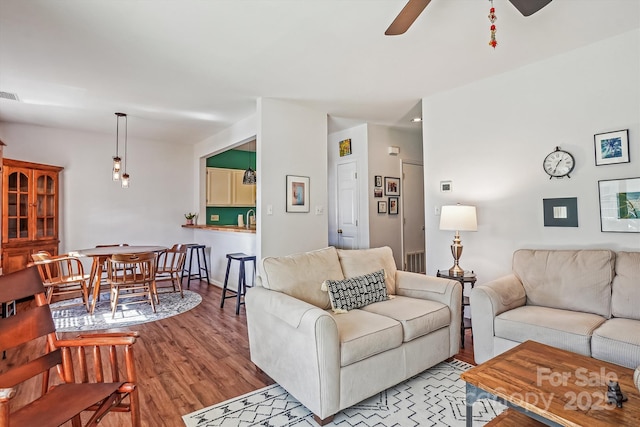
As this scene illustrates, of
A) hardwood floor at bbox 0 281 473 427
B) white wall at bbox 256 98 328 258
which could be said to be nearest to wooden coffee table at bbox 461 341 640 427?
hardwood floor at bbox 0 281 473 427

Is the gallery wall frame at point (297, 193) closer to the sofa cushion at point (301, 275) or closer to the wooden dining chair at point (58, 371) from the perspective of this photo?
the sofa cushion at point (301, 275)

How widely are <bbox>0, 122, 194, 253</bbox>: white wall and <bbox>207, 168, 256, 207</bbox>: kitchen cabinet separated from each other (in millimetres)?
409

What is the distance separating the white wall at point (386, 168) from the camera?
512 centimetres

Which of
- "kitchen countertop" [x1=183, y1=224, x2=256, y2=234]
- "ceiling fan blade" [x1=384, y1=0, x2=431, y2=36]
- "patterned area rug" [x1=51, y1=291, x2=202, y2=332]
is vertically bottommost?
"patterned area rug" [x1=51, y1=291, x2=202, y2=332]

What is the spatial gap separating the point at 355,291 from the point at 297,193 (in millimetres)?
1922

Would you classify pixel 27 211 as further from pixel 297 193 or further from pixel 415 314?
pixel 415 314

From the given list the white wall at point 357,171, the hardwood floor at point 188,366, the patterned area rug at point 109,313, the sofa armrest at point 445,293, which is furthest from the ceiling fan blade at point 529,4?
the patterned area rug at point 109,313

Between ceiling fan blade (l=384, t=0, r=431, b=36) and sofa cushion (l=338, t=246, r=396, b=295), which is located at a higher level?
ceiling fan blade (l=384, t=0, r=431, b=36)

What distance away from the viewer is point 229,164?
22.7 feet

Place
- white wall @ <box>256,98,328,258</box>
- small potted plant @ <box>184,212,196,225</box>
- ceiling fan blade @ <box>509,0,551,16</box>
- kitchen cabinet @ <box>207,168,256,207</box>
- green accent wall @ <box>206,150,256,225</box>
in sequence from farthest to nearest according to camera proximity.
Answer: green accent wall @ <box>206,150,256,225</box>, kitchen cabinet @ <box>207,168,256,207</box>, small potted plant @ <box>184,212,196,225</box>, white wall @ <box>256,98,328,258</box>, ceiling fan blade @ <box>509,0,551,16</box>

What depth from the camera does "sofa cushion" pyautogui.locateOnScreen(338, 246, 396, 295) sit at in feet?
9.30

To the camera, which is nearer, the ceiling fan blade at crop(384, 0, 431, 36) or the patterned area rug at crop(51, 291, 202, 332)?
the ceiling fan blade at crop(384, 0, 431, 36)

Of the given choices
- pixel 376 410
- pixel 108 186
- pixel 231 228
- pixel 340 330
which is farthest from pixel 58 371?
pixel 108 186

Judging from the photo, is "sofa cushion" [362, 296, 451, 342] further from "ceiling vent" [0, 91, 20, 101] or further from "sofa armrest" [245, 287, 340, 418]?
"ceiling vent" [0, 91, 20, 101]
